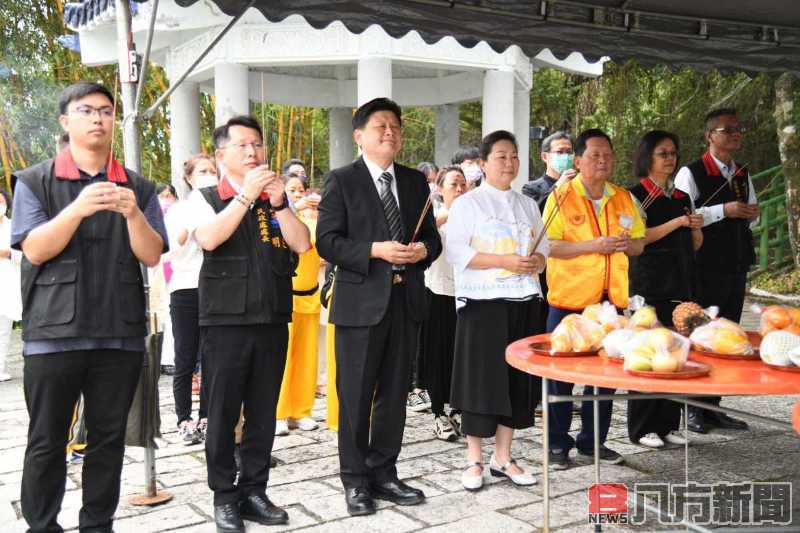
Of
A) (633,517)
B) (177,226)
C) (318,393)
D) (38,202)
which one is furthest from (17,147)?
(633,517)

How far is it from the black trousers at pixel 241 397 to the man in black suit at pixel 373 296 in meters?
0.34

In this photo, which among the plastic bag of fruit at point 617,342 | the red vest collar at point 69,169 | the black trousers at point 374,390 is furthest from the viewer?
the black trousers at point 374,390

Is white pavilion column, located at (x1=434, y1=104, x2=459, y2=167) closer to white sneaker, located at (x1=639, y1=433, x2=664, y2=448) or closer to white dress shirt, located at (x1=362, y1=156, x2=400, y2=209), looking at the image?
white sneaker, located at (x1=639, y1=433, x2=664, y2=448)

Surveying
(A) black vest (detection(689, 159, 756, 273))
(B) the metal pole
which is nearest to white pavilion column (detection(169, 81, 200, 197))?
(B) the metal pole

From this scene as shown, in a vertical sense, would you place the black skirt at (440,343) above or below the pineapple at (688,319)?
below

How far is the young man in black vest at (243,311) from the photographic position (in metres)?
3.14

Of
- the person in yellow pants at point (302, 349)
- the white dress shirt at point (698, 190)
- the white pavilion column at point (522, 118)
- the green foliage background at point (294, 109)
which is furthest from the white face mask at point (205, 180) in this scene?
the white pavilion column at point (522, 118)

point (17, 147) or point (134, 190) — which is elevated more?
point (17, 147)

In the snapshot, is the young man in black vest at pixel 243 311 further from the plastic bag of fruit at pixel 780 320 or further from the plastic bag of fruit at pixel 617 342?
the plastic bag of fruit at pixel 780 320

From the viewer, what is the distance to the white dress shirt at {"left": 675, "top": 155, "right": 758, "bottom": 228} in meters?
4.63

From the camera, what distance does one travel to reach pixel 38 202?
276cm

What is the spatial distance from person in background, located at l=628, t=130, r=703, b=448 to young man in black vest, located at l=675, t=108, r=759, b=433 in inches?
15.1

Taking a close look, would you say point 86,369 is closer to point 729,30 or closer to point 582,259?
point 582,259

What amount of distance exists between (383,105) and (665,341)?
5.58 feet
